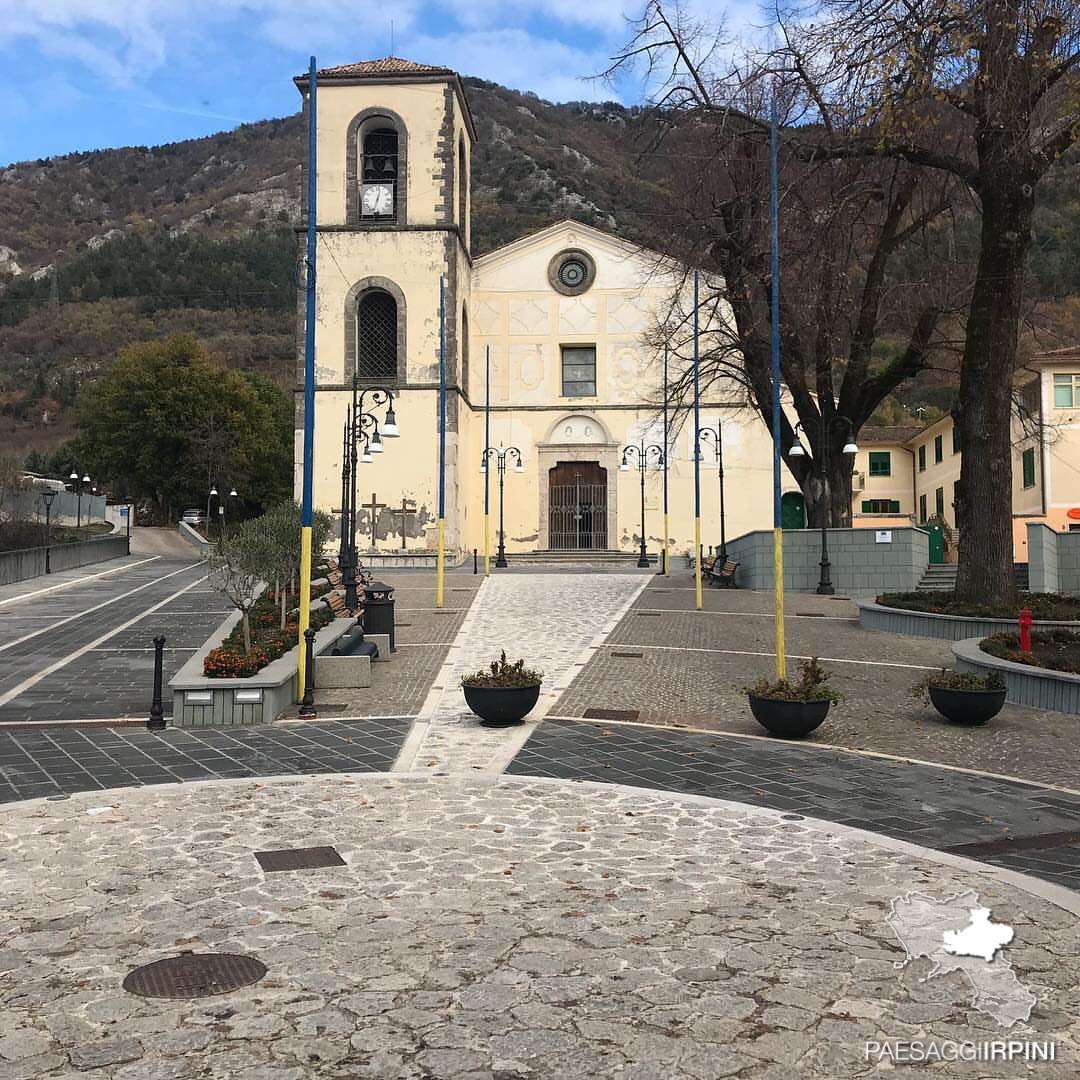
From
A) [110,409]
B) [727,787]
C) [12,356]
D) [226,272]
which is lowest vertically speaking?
[727,787]

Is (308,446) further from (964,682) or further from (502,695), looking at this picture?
(964,682)

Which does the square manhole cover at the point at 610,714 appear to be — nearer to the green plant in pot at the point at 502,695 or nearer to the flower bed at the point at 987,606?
the green plant in pot at the point at 502,695

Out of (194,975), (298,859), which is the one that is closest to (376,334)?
(298,859)

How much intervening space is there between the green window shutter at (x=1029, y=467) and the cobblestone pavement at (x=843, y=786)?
3397 cm

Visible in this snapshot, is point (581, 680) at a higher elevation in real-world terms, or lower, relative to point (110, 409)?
lower

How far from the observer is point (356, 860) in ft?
19.8

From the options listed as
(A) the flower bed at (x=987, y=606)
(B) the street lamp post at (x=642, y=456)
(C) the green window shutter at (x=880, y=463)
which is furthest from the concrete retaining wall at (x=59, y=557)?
(C) the green window shutter at (x=880, y=463)

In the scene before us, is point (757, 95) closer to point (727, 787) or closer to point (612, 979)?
point (727, 787)

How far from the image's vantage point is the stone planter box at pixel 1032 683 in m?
11.1

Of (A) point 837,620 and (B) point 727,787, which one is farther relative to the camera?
(A) point 837,620

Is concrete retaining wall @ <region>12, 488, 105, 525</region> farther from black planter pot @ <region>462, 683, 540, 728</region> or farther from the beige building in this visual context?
black planter pot @ <region>462, 683, 540, 728</region>

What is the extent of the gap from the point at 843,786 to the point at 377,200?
111ft

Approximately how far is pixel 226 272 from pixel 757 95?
4012 inches

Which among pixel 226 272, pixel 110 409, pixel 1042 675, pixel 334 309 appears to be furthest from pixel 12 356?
pixel 1042 675
